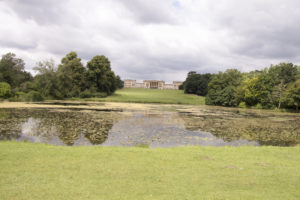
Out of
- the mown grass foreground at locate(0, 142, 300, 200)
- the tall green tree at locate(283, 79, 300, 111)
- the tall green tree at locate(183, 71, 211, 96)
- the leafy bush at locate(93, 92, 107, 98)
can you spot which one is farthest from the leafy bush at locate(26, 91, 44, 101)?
the tall green tree at locate(183, 71, 211, 96)

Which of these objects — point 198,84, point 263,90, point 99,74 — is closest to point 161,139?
point 263,90

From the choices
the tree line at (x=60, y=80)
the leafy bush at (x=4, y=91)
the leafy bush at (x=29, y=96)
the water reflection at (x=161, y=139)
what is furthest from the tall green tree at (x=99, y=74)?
the water reflection at (x=161, y=139)

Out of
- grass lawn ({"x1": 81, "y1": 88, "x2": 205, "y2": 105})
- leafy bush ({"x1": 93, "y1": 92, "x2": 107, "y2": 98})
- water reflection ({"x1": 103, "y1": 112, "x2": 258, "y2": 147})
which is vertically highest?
leafy bush ({"x1": 93, "y1": 92, "x2": 107, "y2": 98})

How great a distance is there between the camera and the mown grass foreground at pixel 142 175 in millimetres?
6152

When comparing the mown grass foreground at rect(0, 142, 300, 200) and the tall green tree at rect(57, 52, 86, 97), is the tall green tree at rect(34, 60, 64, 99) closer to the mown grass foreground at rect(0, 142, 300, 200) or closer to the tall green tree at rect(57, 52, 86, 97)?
the tall green tree at rect(57, 52, 86, 97)

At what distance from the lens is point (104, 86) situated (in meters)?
77.1

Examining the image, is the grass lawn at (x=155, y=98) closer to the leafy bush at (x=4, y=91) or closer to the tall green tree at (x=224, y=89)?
the tall green tree at (x=224, y=89)

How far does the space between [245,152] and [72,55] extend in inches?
2834

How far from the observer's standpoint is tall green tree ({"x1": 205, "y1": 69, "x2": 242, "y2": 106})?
65125 mm

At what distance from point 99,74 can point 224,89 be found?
133ft

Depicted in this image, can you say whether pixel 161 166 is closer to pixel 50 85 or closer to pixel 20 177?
pixel 20 177

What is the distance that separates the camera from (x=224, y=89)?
67938mm

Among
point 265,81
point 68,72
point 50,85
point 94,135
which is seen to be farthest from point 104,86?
point 94,135

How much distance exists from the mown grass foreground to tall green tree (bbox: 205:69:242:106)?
56217mm
